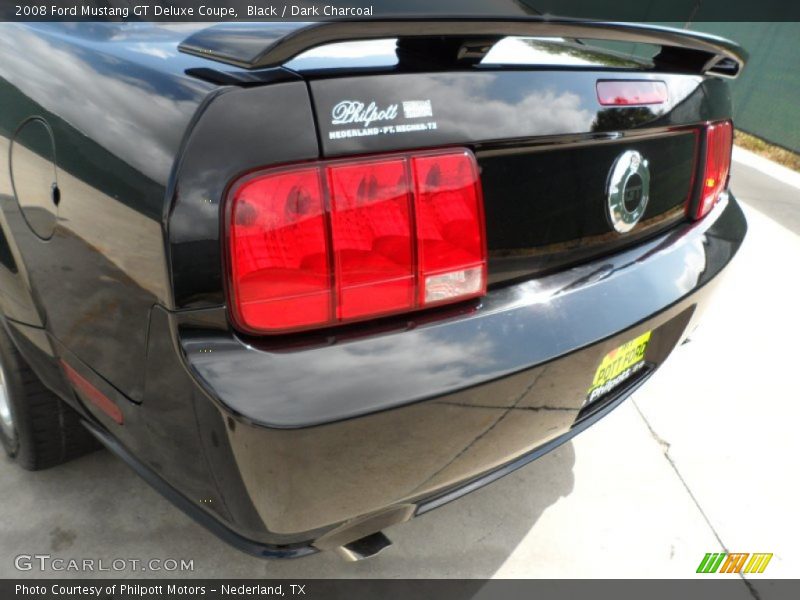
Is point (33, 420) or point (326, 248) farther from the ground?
point (326, 248)

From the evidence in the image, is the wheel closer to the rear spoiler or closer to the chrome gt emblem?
the rear spoiler

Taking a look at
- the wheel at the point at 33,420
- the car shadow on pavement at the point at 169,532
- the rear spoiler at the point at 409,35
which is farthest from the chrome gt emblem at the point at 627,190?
the wheel at the point at 33,420

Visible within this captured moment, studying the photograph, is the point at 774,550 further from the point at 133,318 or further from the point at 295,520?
the point at 133,318

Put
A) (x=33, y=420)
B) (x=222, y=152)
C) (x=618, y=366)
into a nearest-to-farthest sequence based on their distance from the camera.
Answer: (x=222, y=152), (x=618, y=366), (x=33, y=420)

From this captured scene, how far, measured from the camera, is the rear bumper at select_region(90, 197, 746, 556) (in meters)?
1.08

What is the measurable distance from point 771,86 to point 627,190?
1051 centimetres

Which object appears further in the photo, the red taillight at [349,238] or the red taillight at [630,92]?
the red taillight at [630,92]

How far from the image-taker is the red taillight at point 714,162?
1847 mm

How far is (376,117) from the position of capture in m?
1.10

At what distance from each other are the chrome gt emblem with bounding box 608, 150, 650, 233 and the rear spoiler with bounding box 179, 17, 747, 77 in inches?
10.7

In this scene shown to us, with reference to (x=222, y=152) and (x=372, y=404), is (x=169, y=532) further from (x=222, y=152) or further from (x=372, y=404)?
(x=222, y=152)

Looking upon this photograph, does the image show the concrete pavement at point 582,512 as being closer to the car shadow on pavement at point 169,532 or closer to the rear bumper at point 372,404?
the car shadow on pavement at point 169,532

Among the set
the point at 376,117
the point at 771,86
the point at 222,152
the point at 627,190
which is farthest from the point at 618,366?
the point at 771,86

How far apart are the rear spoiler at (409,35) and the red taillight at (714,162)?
0.42m
